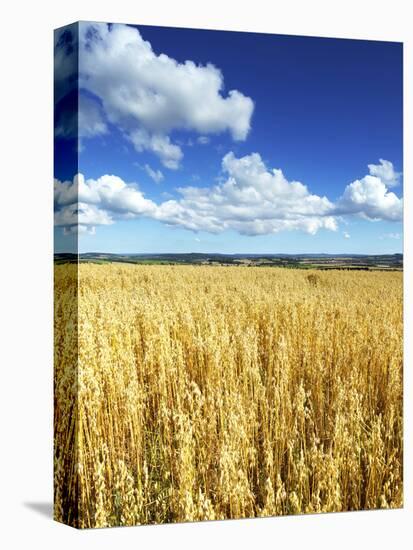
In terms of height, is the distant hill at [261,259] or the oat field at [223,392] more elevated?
the distant hill at [261,259]

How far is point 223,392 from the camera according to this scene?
6.82 meters

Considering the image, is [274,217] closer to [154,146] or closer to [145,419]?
[154,146]

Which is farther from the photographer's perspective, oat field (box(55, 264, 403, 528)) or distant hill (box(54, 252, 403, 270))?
distant hill (box(54, 252, 403, 270))

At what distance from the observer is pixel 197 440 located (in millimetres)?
6609

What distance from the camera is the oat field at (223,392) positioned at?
6.37 metres

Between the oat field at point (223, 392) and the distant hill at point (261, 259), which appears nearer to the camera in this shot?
the oat field at point (223, 392)

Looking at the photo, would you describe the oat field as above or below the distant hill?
below

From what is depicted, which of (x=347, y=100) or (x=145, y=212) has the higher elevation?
(x=347, y=100)

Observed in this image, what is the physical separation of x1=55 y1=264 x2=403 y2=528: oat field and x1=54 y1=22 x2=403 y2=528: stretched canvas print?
0.01 metres

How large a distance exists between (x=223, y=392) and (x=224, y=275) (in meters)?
0.85

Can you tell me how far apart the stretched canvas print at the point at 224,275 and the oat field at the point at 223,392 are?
1cm

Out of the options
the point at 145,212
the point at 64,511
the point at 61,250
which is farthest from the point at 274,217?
the point at 64,511

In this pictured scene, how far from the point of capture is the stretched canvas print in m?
6.42

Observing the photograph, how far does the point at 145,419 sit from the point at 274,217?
5.89 feet
